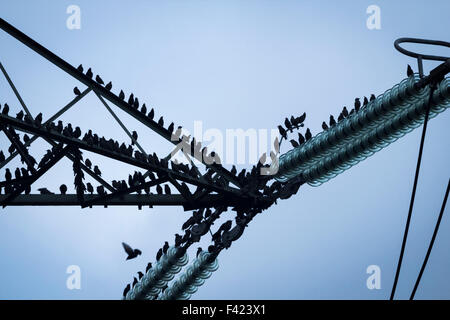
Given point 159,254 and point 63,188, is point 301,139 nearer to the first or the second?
point 159,254

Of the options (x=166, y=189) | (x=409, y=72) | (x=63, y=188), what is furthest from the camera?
(x=166, y=189)

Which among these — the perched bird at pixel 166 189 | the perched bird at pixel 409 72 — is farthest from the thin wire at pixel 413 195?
the perched bird at pixel 166 189

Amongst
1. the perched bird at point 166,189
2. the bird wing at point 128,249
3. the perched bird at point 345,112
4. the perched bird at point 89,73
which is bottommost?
the bird wing at point 128,249

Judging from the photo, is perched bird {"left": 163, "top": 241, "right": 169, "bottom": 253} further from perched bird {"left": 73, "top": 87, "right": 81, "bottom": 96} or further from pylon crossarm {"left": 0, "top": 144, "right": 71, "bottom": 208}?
perched bird {"left": 73, "top": 87, "right": 81, "bottom": 96}

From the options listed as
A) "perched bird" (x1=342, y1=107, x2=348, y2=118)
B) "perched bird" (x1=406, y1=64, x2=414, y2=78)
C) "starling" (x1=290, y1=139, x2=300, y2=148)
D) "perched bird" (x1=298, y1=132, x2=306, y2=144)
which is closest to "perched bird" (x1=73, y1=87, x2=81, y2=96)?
"starling" (x1=290, y1=139, x2=300, y2=148)

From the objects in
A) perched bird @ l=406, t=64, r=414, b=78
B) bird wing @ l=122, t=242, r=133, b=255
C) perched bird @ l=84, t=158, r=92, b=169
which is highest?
perched bird @ l=406, t=64, r=414, b=78

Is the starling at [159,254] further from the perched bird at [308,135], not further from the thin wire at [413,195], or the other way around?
the thin wire at [413,195]

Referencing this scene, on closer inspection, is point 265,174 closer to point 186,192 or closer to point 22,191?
point 186,192

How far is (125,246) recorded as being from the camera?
15.9 metres

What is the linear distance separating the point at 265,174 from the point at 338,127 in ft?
6.09

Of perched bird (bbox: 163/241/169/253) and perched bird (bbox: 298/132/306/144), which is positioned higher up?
perched bird (bbox: 298/132/306/144)

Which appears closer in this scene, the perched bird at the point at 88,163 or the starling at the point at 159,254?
the perched bird at the point at 88,163

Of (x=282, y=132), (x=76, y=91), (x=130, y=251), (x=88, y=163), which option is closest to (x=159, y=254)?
(x=130, y=251)
